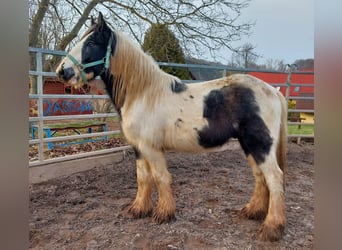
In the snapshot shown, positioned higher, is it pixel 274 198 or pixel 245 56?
pixel 245 56

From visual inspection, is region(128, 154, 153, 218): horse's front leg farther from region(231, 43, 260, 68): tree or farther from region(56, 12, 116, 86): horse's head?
region(231, 43, 260, 68): tree

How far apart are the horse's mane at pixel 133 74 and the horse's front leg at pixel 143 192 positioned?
20.6 inches

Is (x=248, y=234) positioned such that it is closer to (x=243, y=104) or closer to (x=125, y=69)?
(x=243, y=104)

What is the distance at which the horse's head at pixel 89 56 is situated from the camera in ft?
6.35

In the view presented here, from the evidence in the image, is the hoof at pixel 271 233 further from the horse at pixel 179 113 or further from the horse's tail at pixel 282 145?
the horse's tail at pixel 282 145

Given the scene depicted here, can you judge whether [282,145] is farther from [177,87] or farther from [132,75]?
[132,75]

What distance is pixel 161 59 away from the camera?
17.3 ft

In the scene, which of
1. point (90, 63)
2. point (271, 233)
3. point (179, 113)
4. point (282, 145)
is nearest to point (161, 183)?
point (179, 113)

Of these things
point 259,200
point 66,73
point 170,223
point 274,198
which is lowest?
point 170,223

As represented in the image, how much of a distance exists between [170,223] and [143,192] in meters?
0.36

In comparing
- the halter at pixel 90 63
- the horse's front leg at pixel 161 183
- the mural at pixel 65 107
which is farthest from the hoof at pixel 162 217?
the mural at pixel 65 107

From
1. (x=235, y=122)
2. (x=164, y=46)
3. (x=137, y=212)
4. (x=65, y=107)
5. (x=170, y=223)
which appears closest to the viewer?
(x=235, y=122)

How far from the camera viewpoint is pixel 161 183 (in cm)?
204
